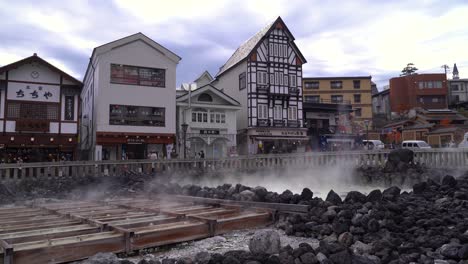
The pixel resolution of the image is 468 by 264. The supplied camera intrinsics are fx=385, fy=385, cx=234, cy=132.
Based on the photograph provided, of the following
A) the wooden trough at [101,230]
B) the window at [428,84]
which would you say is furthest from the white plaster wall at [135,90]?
the window at [428,84]

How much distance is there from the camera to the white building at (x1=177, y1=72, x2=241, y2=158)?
110 feet

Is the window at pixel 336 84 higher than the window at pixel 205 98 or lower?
higher

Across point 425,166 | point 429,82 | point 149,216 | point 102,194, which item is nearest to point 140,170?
point 102,194

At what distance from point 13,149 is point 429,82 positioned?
53.4 m

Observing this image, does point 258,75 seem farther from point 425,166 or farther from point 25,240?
point 25,240

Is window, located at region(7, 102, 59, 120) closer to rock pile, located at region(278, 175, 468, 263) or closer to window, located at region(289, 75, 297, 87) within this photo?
rock pile, located at region(278, 175, 468, 263)

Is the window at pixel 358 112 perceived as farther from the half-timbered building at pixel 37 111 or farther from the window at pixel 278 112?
the half-timbered building at pixel 37 111

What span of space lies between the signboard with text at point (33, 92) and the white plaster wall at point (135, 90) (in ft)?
10.7

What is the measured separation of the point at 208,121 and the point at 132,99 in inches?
291

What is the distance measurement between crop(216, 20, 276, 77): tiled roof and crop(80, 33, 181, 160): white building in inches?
378

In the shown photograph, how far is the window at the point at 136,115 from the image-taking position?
29422mm

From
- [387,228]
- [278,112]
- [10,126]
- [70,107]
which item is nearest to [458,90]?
[278,112]

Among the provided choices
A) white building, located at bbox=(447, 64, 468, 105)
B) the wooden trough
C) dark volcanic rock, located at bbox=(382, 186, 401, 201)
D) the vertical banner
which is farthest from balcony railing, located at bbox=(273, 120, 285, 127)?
white building, located at bbox=(447, 64, 468, 105)

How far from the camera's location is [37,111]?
2614 cm
